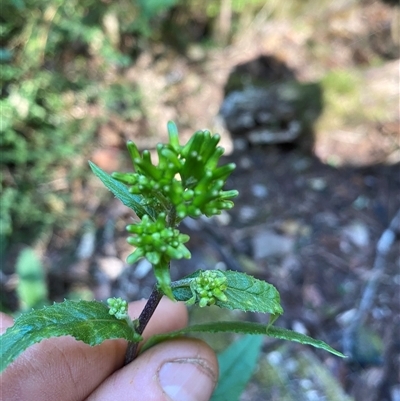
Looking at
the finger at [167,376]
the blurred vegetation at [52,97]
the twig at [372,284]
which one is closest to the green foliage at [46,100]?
the blurred vegetation at [52,97]

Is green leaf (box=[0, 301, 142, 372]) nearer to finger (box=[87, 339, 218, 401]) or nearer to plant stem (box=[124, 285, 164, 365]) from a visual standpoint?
plant stem (box=[124, 285, 164, 365])

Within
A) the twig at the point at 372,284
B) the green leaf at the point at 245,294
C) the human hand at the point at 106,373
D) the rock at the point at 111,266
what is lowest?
the twig at the point at 372,284

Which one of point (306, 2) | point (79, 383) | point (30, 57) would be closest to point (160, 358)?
point (79, 383)

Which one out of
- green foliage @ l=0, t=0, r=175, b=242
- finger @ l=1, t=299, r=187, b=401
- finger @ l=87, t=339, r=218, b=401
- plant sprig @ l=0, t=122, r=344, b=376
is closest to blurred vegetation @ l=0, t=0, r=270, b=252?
green foliage @ l=0, t=0, r=175, b=242

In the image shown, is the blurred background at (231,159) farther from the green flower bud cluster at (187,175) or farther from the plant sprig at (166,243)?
the green flower bud cluster at (187,175)

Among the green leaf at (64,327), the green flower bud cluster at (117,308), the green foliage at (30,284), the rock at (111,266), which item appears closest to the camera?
the green leaf at (64,327)
